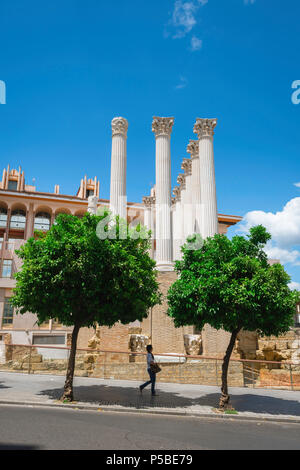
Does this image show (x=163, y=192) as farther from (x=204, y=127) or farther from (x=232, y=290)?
(x=232, y=290)

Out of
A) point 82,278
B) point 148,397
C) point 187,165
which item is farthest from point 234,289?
point 187,165

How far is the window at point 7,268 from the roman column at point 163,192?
17421 mm

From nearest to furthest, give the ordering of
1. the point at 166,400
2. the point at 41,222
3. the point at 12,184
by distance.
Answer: the point at 166,400 < the point at 41,222 < the point at 12,184

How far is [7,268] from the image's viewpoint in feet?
124

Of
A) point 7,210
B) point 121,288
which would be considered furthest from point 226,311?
point 7,210

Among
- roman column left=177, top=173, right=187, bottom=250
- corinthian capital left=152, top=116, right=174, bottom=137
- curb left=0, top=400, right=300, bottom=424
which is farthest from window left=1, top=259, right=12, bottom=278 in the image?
curb left=0, top=400, right=300, bottom=424

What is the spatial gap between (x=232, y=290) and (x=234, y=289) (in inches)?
6.4

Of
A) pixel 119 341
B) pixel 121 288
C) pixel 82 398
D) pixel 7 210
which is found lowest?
pixel 82 398

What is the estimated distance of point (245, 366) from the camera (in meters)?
19.0

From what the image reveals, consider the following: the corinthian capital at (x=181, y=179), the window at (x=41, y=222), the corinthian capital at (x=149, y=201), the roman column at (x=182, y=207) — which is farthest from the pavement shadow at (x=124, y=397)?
the window at (x=41, y=222)

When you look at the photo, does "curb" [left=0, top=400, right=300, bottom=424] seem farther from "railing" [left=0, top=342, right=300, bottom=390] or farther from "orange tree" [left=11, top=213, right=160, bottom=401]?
"railing" [left=0, top=342, right=300, bottom=390]
